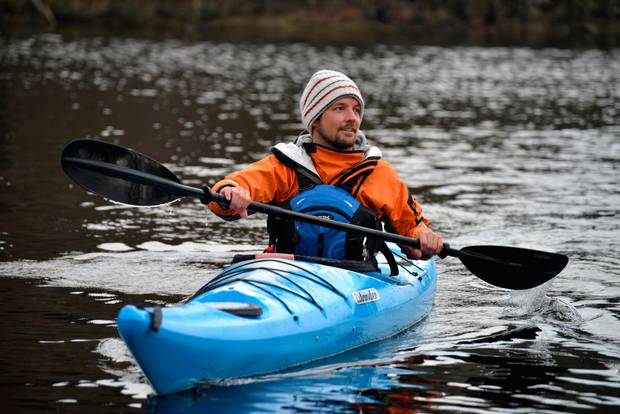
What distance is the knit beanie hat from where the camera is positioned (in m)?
7.13

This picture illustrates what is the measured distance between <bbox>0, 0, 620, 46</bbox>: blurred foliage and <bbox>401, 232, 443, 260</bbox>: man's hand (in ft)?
109

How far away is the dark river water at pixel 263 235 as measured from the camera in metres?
6.12

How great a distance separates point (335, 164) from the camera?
7.26 m

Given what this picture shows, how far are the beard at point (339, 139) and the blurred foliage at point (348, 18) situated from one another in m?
32.8

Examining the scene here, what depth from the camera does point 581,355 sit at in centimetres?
705

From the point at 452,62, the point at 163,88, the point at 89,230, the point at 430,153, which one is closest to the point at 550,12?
the point at 452,62

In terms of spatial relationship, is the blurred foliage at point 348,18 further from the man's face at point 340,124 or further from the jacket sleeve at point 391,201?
the jacket sleeve at point 391,201

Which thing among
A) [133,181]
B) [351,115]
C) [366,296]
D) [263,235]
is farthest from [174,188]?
[263,235]

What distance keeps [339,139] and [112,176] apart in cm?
156

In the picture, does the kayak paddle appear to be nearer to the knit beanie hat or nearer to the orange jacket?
the orange jacket

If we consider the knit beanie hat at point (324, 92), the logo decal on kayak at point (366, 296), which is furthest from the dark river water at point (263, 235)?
the knit beanie hat at point (324, 92)

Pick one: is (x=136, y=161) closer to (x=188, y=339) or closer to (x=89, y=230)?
(x=188, y=339)

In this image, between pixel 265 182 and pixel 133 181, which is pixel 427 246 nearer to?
pixel 265 182

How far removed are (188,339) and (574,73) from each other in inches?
1069
